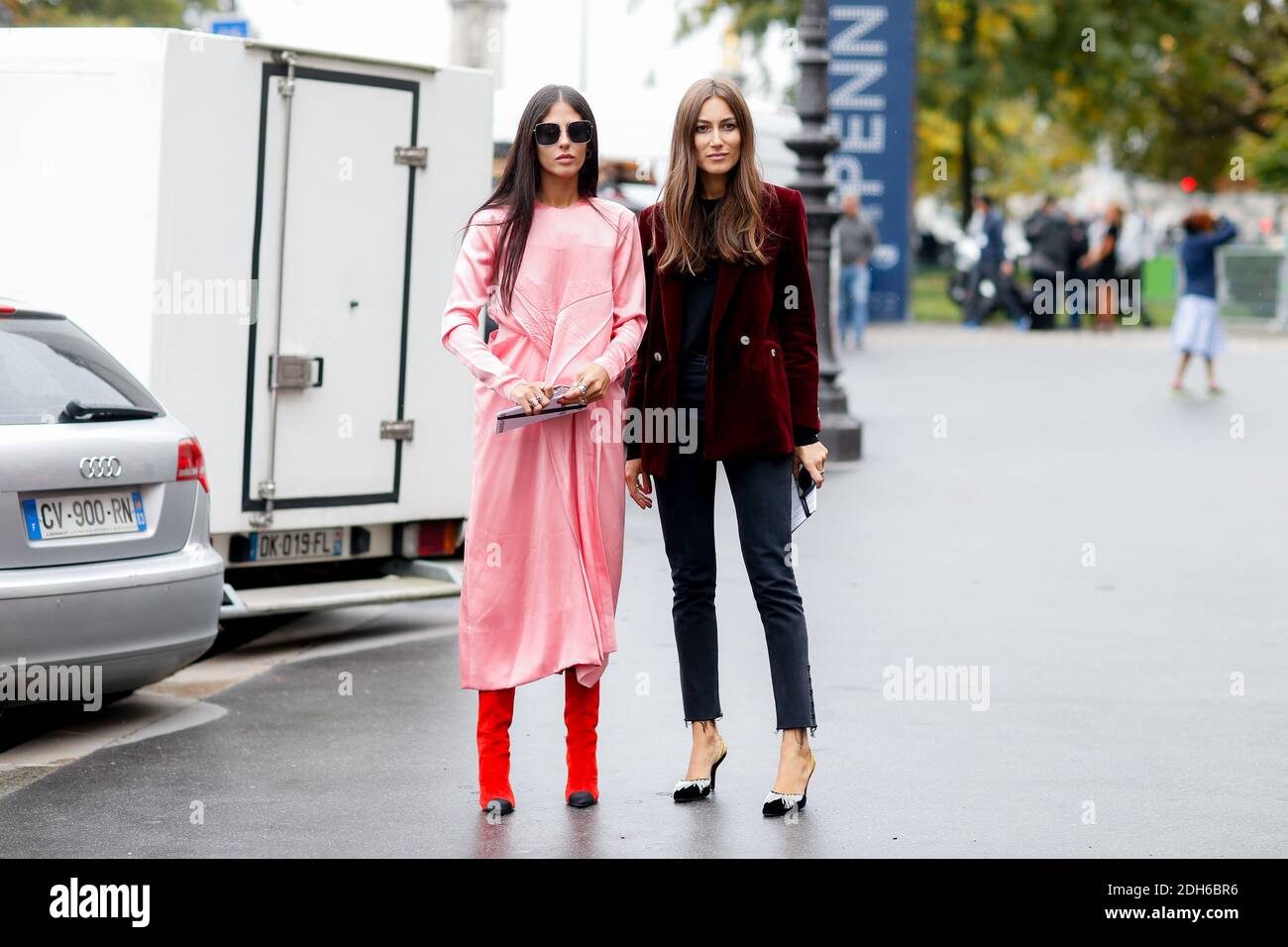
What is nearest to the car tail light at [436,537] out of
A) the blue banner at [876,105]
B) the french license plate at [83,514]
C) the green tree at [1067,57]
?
the french license plate at [83,514]

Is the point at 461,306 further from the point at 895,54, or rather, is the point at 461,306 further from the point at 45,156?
the point at 895,54

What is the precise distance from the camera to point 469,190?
29.2ft

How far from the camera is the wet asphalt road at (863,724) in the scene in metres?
5.44

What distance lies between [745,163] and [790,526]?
3.32 ft

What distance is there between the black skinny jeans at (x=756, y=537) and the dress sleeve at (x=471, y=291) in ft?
1.81

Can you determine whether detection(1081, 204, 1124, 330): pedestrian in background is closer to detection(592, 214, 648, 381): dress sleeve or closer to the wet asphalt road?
the wet asphalt road

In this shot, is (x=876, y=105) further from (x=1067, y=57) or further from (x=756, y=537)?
(x=756, y=537)

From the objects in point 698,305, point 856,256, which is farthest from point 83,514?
point 856,256

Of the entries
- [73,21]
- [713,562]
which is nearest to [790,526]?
[713,562]

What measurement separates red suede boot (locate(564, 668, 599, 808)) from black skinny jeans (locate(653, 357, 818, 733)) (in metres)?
0.39

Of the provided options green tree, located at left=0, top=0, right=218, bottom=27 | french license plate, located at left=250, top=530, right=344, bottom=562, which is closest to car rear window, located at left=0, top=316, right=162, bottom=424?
french license plate, located at left=250, top=530, right=344, bottom=562

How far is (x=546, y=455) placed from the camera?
5.44m

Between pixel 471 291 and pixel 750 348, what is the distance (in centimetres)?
77

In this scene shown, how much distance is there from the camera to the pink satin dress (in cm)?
543
